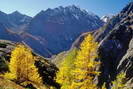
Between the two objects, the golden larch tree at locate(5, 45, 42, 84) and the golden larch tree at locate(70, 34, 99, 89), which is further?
the golden larch tree at locate(5, 45, 42, 84)

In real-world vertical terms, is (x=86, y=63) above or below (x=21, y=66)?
below

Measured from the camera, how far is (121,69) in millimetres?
191125

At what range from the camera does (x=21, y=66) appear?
6456 centimetres

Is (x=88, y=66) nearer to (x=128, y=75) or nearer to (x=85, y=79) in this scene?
(x=85, y=79)

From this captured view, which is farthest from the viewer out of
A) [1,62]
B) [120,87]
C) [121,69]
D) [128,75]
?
[121,69]

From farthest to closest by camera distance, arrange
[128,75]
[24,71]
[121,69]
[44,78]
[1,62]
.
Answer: [121,69] → [128,75] → [44,78] → [1,62] → [24,71]

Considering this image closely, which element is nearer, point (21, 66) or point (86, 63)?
point (86, 63)

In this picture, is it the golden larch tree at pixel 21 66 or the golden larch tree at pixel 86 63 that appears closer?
the golden larch tree at pixel 86 63

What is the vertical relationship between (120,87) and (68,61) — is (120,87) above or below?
below

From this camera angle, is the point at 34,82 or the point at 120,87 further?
the point at 34,82

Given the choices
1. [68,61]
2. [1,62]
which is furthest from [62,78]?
[1,62]

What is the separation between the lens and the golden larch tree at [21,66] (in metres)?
63.3

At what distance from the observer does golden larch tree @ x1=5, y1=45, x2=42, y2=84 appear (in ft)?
208

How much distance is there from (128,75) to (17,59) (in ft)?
407
